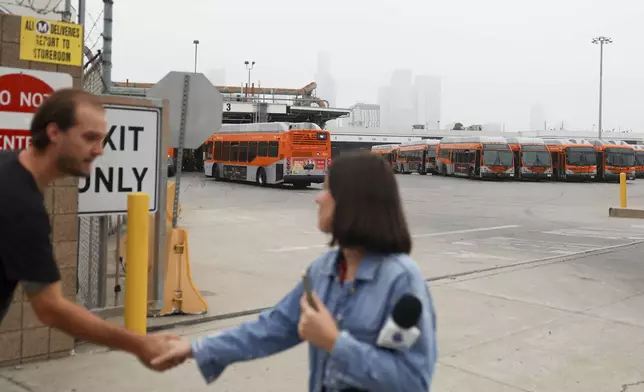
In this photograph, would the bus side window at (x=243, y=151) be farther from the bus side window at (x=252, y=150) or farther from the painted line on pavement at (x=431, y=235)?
the painted line on pavement at (x=431, y=235)

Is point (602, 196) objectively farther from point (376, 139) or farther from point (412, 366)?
point (376, 139)

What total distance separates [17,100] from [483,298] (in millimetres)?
5269

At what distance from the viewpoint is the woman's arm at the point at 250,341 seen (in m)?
2.15

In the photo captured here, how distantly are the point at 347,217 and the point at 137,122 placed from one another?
165 inches

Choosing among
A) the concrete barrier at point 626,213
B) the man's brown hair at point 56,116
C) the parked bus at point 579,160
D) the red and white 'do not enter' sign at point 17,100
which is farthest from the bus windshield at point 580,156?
the man's brown hair at point 56,116

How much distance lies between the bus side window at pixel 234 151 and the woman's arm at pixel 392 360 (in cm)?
3456

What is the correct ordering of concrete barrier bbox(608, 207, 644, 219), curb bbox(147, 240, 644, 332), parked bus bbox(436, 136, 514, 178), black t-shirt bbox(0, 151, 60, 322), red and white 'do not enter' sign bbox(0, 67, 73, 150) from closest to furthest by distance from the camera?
black t-shirt bbox(0, 151, 60, 322) < red and white 'do not enter' sign bbox(0, 67, 73, 150) < curb bbox(147, 240, 644, 332) < concrete barrier bbox(608, 207, 644, 219) < parked bus bbox(436, 136, 514, 178)

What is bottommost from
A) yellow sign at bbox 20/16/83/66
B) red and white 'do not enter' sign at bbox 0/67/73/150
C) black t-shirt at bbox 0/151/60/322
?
black t-shirt at bbox 0/151/60/322

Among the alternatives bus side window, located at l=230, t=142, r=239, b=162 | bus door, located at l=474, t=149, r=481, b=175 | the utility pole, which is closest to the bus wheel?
bus side window, located at l=230, t=142, r=239, b=162

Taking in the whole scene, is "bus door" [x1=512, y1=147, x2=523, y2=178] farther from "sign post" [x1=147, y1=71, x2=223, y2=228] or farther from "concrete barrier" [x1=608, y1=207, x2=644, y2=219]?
"sign post" [x1=147, y1=71, x2=223, y2=228]

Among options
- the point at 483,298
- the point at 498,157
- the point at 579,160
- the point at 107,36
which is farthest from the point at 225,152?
the point at 483,298

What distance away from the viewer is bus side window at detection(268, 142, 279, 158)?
3165cm

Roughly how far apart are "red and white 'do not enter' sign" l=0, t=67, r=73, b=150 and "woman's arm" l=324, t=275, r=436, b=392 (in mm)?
3728

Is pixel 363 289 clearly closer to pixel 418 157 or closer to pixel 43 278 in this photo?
pixel 43 278
